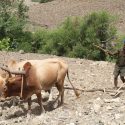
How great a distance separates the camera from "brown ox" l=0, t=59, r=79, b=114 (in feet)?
31.4

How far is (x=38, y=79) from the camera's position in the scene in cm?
990

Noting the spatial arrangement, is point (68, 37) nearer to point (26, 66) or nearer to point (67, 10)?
point (26, 66)

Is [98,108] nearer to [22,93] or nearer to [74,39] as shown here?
[22,93]

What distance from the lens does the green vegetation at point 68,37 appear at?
23.2 metres

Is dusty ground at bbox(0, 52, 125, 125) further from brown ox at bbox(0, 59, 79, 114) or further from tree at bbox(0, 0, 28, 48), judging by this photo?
tree at bbox(0, 0, 28, 48)

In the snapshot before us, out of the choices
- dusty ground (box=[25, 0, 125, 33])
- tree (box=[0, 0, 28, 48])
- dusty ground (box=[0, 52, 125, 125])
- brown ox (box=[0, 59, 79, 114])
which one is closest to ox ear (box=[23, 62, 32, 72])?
brown ox (box=[0, 59, 79, 114])

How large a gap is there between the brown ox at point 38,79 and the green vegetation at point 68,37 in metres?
11.1

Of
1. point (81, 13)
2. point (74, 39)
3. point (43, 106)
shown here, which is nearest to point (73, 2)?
point (81, 13)

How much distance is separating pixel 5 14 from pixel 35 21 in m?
12.2

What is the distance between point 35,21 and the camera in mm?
39531

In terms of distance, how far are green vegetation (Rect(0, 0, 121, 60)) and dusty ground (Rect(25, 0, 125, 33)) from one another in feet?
36.1

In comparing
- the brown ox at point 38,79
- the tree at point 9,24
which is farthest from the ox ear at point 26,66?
the tree at point 9,24

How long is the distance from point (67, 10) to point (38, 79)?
3384 centimetres

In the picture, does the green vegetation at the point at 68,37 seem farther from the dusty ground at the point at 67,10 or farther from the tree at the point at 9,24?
the dusty ground at the point at 67,10
